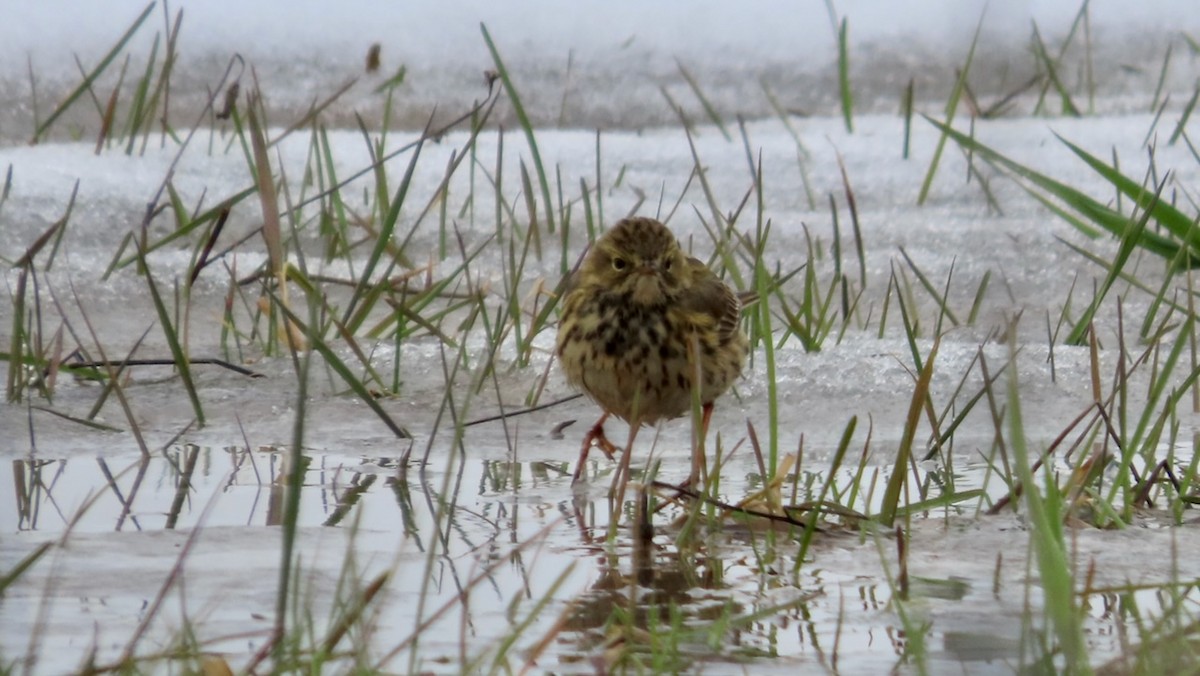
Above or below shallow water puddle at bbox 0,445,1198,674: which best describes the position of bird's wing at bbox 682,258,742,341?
above

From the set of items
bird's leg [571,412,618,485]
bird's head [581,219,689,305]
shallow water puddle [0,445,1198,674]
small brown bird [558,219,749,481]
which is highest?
bird's head [581,219,689,305]

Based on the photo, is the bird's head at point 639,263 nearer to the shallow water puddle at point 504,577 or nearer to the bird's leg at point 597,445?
the bird's leg at point 597,445

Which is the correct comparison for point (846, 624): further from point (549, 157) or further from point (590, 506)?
point (549, 157)

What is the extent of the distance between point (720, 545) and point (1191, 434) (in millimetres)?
1668

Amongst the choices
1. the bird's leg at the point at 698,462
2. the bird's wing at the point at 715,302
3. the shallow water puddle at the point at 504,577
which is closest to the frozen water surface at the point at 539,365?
the shallow water puddle at the point at 504,577

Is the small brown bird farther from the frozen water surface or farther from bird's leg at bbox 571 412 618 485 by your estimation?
the frozen water surface

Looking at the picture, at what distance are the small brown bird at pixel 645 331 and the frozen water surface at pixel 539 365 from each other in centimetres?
17

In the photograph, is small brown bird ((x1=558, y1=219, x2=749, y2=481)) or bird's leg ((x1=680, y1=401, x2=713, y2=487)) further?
small brown bird ((x1=558, y1=219, x2=749, y2=481))

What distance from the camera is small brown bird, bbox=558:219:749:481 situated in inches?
179

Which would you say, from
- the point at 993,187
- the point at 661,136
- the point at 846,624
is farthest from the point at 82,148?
the point at 846,624

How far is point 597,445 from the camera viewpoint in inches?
179

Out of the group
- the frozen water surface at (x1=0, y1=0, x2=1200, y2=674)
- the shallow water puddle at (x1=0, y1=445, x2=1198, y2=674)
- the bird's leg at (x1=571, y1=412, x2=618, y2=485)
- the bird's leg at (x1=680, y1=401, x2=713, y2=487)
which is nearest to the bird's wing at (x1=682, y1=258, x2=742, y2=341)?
the frozen water surface at (x1=0, y1=0, x2=1200, y2=674)

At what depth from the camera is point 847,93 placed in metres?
8.31

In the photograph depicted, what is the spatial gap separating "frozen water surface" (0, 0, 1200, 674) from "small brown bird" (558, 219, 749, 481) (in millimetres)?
167
